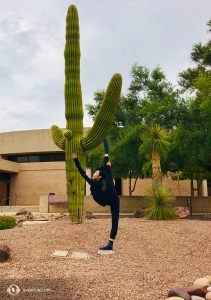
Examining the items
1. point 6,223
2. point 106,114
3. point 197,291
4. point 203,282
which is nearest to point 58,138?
point 106,114

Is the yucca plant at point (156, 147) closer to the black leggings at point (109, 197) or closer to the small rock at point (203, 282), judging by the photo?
the black leggings at point (109, 197)

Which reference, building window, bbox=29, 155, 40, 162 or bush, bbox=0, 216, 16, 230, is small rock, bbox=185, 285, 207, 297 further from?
building window, bbox=29, 155, 40, 162

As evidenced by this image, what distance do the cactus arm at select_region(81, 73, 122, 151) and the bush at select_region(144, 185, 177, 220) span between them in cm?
378

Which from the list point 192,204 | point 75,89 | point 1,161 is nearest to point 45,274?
point 75,89

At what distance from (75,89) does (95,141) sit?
1796 millimetres

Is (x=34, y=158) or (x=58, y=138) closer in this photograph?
(x=58, y=138)

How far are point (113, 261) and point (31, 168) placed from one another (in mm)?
27764

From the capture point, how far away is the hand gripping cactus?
848 cm

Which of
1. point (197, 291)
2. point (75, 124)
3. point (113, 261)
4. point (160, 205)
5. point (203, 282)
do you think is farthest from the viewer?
point (160, 205)

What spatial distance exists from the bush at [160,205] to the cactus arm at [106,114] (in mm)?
3776

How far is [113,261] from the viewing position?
17.0 ft

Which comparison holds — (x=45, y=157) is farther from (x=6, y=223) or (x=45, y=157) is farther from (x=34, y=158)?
(x=6, y=223)

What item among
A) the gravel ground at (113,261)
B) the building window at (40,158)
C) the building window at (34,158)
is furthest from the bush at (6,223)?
the building window at (34,158)

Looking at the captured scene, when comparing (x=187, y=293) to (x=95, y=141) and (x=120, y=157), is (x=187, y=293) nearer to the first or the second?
(x=95, y=141)
